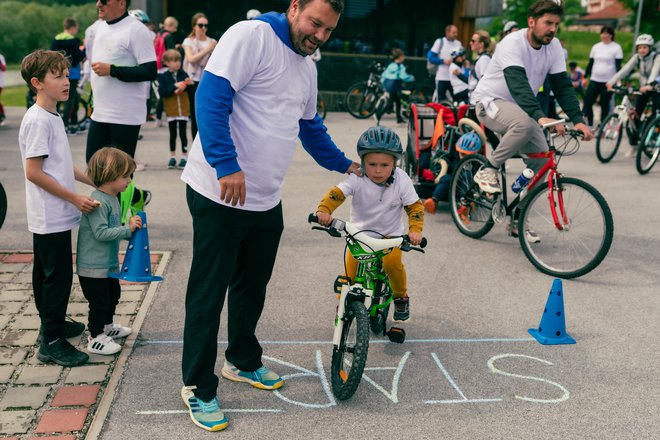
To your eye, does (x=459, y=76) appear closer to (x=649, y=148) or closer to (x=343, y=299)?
(x=649, y=148)

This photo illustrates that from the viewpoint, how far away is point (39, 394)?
3762 mm

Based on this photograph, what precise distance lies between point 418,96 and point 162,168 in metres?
A: 10.3

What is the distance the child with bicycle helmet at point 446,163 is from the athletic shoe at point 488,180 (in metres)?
0.64

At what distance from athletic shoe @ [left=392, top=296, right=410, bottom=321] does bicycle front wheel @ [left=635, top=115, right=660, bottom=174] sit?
7.27 m

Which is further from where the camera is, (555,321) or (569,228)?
(569,228)

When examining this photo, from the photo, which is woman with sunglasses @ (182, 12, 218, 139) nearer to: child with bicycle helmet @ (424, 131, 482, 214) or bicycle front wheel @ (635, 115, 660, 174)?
child with bicycle helmet @ (424, 131, 482, 214)

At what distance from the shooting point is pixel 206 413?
3543 millimetres

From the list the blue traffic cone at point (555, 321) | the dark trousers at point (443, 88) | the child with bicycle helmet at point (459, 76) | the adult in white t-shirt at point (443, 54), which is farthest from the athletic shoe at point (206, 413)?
the dark trousers at point (443, 88)

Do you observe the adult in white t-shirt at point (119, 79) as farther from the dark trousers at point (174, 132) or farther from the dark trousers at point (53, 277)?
the dark trousers at point (174, 132)

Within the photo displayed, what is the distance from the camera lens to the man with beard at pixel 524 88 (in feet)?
20.1

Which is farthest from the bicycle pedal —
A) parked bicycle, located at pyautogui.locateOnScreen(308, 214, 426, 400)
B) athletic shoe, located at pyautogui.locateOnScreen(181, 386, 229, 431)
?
athletic shoe, located at pyautogui.locateOnScreen(181, 386, 229, 431)

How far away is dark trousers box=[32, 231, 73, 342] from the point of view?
4.05 m

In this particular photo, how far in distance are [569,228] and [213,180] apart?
148 inches

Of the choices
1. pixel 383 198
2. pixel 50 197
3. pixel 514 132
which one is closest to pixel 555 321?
pixel 383 198
